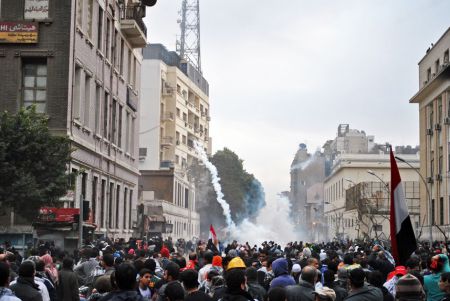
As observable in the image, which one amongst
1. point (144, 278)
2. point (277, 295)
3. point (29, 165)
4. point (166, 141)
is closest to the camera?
point (277, 295)

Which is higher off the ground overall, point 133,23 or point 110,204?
point 133,23

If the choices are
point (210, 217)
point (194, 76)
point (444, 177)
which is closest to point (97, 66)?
point (444, 177)

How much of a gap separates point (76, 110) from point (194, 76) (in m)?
58.1

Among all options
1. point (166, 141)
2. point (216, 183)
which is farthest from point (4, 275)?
point (216, 183)

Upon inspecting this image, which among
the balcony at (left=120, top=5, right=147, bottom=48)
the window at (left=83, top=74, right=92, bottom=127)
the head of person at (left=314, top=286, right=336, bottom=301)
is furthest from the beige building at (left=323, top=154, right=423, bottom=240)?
the head of person at (left=314, top=286, right=336, bottom=301)

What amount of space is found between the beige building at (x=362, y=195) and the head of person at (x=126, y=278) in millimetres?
57513

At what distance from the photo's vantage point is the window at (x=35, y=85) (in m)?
34.5

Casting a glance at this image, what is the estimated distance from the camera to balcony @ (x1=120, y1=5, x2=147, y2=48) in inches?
1901

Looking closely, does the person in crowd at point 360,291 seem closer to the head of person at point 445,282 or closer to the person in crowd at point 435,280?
the head of person at point 445,282

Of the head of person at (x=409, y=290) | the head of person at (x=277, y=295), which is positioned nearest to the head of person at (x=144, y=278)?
the head of person at (x=277, y=295)

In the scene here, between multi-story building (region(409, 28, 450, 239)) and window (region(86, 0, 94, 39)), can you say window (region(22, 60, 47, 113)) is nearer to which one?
window (region(86, 0, 94, 39))

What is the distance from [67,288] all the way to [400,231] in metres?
4.96

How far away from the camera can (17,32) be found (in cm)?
3397

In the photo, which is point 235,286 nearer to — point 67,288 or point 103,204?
point 67,288
